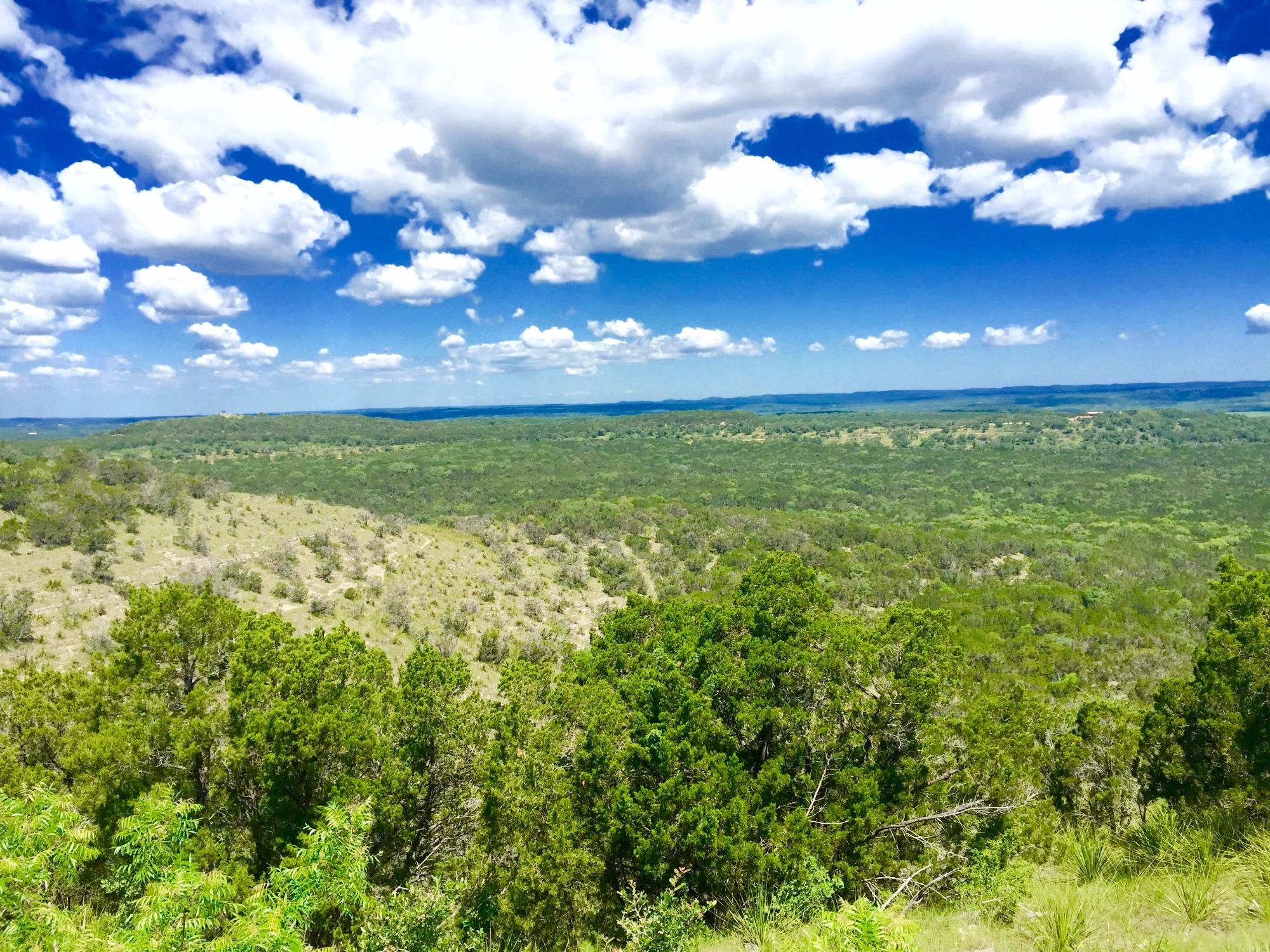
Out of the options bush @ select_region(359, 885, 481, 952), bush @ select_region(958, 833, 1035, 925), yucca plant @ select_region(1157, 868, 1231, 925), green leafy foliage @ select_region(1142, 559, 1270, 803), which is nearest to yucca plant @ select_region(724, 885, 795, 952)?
bush @ select_region(958, 833, 1035, 925)

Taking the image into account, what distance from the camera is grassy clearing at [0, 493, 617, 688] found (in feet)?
81.5

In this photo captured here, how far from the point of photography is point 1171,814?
9.28 metres

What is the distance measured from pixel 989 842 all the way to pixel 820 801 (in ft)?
10.2

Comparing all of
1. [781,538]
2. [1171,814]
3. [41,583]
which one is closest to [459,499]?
[781,538]

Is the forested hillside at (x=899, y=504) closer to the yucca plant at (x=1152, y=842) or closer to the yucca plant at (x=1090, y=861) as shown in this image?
the yucca plant at (x=1152, y=842)

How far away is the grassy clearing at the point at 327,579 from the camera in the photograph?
977 inches

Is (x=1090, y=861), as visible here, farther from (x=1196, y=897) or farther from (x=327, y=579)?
(x=327, y=579)

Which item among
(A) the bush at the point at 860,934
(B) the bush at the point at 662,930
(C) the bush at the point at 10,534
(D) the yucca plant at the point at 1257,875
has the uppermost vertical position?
(C) the bush at the point at 10,534

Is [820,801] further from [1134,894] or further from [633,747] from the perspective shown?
[1134,894]

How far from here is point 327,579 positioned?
34.7 metres

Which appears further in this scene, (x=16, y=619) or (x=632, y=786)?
(x=16, y=619)

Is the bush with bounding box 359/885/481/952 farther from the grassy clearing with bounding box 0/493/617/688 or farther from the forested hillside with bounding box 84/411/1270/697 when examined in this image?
the forested hillside with bounding box 84/411/1270/697

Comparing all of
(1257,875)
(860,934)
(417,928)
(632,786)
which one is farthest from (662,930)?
(1257,875)

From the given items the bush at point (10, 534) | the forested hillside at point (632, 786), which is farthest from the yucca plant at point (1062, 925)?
the bush at point (10, 534)
